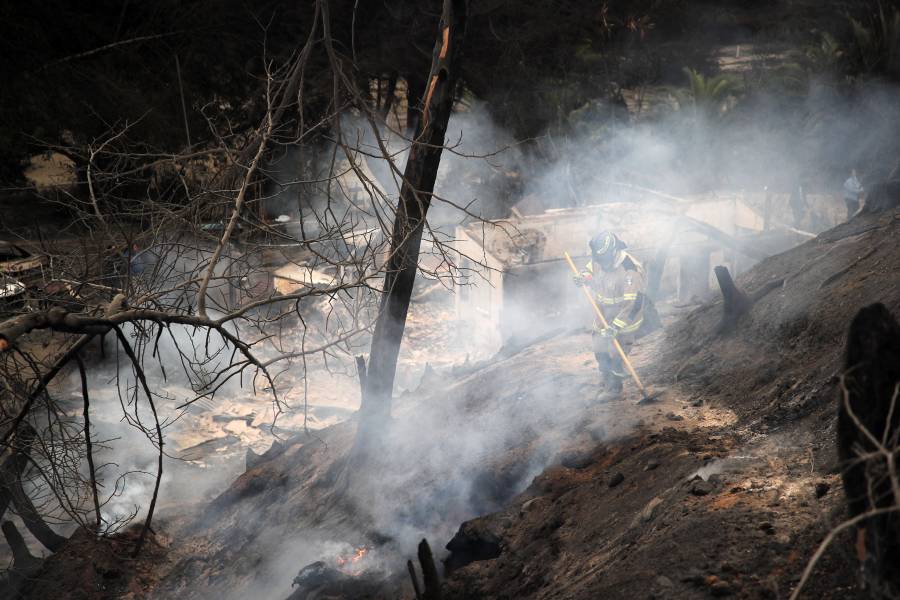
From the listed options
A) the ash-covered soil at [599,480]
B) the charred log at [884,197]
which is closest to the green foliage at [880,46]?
the charred log at [884,197]

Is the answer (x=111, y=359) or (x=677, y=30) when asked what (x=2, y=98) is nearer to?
(x=111, y=359)

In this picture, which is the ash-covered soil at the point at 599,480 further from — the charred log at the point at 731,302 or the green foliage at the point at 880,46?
the green foliage at the point at 880,46

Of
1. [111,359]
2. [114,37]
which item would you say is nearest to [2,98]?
[114,37]

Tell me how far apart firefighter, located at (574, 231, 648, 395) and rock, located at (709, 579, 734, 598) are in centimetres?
427

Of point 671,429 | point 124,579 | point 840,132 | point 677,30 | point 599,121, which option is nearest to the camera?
point 671,429

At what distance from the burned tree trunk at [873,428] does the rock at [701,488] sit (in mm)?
1824

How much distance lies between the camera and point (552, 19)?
17594mm

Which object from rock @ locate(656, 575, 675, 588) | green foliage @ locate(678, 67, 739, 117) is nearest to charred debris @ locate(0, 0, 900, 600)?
rock @ locate(656, 575, 675, 588)

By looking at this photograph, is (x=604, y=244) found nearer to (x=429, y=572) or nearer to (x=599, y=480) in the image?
(x=599, y=480)

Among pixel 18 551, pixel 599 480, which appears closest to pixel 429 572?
pixel 599 480

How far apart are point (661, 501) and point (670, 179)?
16.0 metres

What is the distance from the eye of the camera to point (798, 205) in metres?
16.3

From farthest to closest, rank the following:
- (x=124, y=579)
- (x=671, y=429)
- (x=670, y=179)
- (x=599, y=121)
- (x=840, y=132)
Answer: (x=599, y=121) < (x=670, y=179) < (x=840, y=132) < (x=124, y=579) < (x=671, y=429)

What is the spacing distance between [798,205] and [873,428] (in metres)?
15.4
